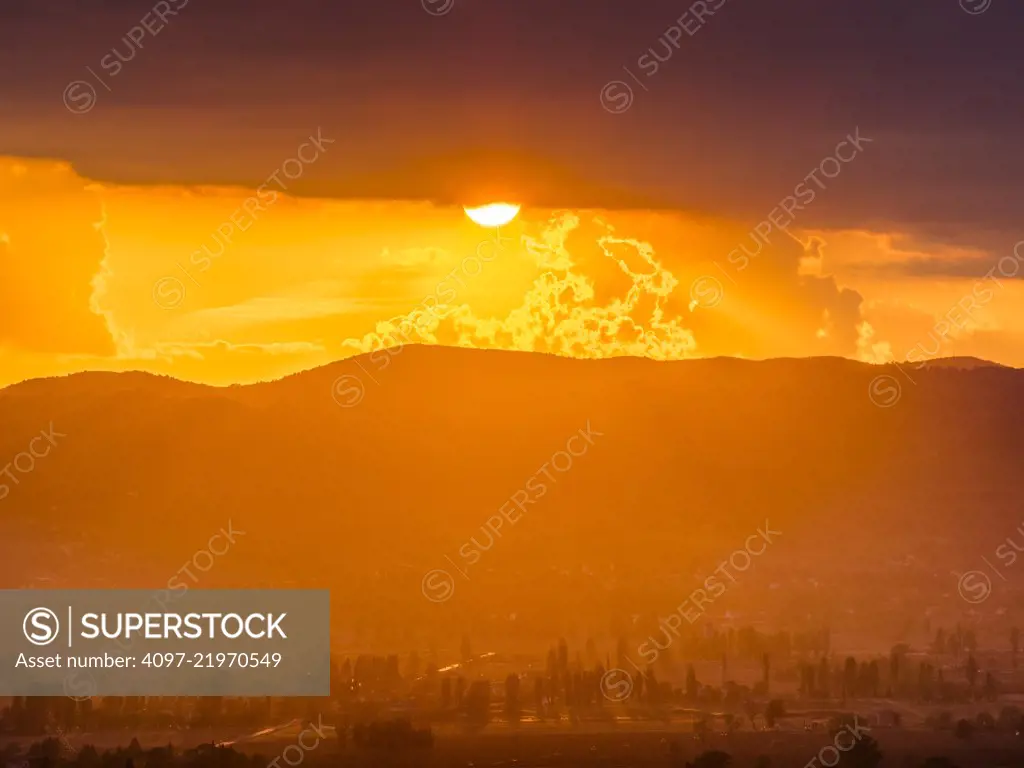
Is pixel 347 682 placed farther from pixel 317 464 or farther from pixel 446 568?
pixel 317 464

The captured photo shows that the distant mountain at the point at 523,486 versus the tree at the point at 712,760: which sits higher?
the distant mountain at the point at 523,486

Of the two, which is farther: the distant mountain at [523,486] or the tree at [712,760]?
the distant mountain at [523,486]

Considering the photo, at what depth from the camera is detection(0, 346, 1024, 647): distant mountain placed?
97500 mm

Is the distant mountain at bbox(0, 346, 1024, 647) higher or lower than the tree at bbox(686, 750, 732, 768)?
higher

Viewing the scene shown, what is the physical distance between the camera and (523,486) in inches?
4149

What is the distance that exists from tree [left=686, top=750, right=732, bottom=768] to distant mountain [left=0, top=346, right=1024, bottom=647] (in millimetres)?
27944

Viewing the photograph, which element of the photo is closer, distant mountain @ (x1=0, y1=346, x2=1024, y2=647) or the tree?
the tree

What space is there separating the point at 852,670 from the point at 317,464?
Result: 3528 cm

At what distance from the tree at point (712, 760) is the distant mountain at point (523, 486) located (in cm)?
2794

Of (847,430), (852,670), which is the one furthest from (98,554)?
(847,430)

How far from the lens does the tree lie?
213ft

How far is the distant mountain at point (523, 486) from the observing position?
320ft

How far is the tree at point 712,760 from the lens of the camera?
64.8 meters

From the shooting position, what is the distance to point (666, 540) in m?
104
